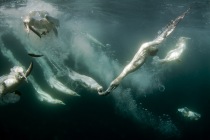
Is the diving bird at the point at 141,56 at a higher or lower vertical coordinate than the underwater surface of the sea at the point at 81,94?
lower

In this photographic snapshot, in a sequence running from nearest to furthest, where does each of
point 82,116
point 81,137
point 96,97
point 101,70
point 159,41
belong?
point 159,41 → point 81,137 → point 82,116 → point 96,97 → point 101,70

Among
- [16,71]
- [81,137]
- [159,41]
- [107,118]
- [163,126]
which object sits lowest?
[16,71]

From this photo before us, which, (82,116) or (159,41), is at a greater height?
(82,116)

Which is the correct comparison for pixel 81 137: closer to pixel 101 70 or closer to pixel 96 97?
pixel 96 97

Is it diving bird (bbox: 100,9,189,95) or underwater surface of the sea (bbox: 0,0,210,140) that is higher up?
underwater surface of the sea (bbox: 0,0,210,140)

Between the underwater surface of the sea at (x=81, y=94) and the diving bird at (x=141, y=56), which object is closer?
the diving bird at (x=141, y=56)

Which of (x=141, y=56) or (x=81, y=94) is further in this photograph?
(x=81, y=94)

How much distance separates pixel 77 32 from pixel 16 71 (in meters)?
43.6

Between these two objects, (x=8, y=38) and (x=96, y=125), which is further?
(x=8, y=38)

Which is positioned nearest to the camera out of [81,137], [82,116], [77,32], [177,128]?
[81,137]

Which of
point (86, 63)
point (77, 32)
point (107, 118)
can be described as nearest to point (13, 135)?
point (107, 118)

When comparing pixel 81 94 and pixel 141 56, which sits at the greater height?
pixel 81 94

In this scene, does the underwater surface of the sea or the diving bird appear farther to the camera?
the underwater surface of the sea

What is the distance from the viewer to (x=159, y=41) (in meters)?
4.94
